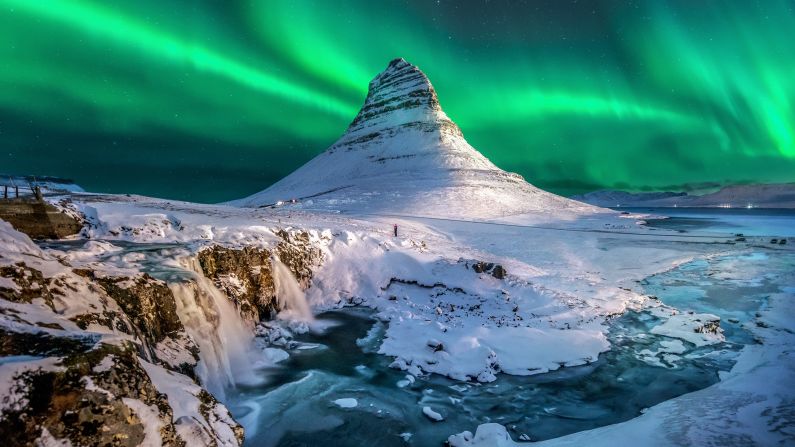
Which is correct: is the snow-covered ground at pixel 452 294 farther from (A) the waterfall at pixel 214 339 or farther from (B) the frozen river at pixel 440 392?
(A) the waterfall at pixel 214 339

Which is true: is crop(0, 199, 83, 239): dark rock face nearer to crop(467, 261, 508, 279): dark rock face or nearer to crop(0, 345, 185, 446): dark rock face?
crop(0, 345, 185, 446): dark rock face

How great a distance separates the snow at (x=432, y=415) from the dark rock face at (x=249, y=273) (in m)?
7.58

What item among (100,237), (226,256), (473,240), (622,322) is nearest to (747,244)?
(473,240)

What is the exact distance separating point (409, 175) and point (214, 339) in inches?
4305

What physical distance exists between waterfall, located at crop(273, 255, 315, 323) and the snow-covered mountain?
47.9 m

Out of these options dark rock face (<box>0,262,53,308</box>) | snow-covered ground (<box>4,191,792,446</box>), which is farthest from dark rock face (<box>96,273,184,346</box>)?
dark rock face (<box>0,262,53,308</box>)

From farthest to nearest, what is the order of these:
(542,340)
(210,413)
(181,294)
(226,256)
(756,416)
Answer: (226,256), (542,340), (181,294), (756,416), (210,413)

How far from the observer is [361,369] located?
1115 centimetres

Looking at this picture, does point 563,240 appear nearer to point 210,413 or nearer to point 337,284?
point 337,284

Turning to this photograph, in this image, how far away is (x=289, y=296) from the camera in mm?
16266

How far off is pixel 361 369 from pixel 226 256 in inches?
270

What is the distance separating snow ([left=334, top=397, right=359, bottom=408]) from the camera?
9.12 meters

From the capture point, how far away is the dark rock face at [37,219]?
39.6 ft

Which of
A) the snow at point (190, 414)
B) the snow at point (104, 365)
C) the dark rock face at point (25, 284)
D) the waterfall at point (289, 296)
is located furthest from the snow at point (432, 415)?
the waterfall at point (289, 296)
